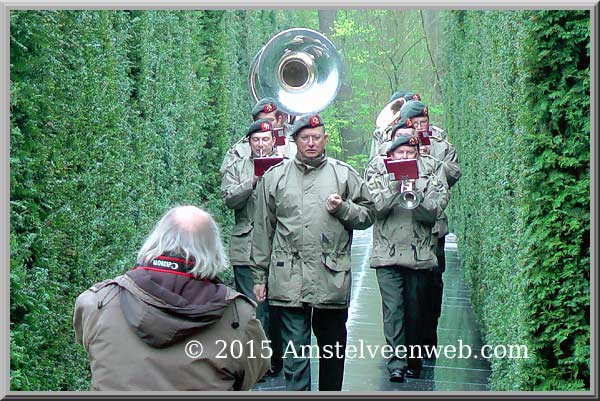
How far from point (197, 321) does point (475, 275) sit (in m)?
7.57

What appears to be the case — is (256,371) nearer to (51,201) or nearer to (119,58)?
(51,201)

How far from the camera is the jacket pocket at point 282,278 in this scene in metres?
8.22

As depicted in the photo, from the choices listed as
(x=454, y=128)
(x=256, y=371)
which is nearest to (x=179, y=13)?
(x=454, y=128)

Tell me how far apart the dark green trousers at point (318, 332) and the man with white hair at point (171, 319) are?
3.24m

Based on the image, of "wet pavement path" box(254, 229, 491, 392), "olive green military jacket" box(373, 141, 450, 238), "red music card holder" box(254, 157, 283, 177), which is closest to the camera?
"wet pavement path" box(254, 229, 491, 392)

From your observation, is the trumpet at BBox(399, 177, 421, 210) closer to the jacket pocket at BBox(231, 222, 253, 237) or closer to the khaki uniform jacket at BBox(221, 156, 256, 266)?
the khaki uniform jacket at BBox(221, 156, 256, 266)

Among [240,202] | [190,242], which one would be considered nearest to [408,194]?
[240,202]

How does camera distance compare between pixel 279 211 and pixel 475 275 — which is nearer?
pixel 279 211

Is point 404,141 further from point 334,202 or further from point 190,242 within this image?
point 190,242

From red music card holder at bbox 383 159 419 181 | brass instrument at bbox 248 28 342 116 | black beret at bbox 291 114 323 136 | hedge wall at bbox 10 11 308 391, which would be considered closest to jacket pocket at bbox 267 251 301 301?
black beret at bbox 291 114 323 136

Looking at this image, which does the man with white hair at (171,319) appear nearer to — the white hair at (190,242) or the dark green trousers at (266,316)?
the white hair at (190,242)

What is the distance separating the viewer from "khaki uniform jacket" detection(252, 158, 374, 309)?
8.21 m

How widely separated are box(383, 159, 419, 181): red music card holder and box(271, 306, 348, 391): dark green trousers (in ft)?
5.00

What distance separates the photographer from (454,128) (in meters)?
18.0
